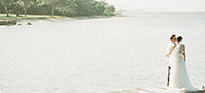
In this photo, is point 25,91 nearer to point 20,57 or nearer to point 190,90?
point 190,90

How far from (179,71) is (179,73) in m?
0.06

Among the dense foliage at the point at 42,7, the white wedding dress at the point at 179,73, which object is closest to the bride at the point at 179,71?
the white wedding dress at the point at 179,73

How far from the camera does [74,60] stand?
22.4 meters

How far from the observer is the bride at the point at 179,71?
8.74 metres

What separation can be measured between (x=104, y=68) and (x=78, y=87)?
5.10 meters

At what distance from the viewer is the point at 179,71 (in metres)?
8.79

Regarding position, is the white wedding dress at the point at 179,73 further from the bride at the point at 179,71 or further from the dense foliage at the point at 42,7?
the dense foliage at the point at 42,7

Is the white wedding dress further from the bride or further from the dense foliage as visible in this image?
the dense foliage

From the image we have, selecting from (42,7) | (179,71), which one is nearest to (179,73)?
(179,71)

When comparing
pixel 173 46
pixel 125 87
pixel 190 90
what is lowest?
pixel 125 87

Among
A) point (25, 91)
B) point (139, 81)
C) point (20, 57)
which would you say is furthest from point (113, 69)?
point (20, 57)

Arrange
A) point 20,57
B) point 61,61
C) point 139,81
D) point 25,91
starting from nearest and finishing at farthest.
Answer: point 25,91
point 139,81
point 61,61
point 20,57

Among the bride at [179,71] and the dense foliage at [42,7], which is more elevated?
the dense foliage at [42,7]

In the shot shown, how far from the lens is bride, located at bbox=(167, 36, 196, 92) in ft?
28.7
